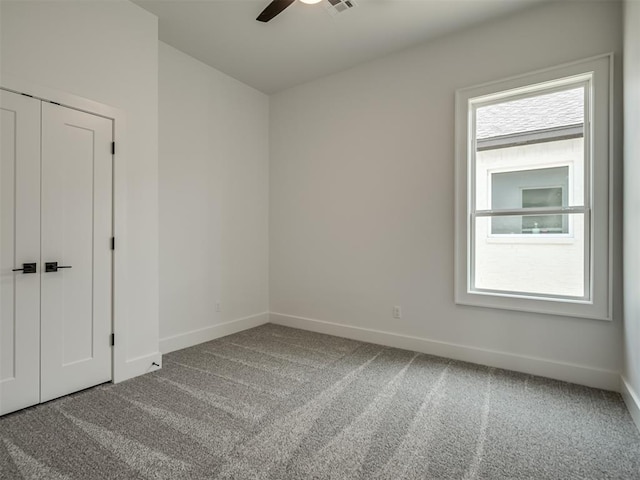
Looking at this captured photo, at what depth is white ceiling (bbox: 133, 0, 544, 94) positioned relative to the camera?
2.86 m

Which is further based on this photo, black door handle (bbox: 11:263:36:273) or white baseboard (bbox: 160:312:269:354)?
white baseboard (bbox: 160:312:269:354)

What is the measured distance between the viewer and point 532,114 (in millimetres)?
2990

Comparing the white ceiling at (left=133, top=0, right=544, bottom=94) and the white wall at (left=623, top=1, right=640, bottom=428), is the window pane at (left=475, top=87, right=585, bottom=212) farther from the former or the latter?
the white ceiling at (left=133, top=0, right=544, bottom=94)

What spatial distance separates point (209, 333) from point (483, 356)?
2983 millimetres

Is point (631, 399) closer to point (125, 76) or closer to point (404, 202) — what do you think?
point (404, 202)

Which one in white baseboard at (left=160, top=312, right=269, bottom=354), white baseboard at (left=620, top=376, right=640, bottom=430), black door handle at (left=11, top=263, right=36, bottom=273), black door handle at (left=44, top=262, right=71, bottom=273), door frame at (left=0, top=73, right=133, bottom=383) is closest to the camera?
white baseboard at (left=620, top=376, right=640, bottom=430)

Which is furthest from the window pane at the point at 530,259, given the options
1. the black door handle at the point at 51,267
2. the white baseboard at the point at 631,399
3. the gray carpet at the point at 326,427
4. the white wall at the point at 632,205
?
the black door handle at the point at 51,267

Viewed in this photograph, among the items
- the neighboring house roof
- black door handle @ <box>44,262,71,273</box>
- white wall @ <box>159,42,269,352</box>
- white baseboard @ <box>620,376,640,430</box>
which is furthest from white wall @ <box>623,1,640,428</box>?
black door handle @ <box>44,262,71,273</box>

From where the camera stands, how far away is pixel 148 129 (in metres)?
2.96

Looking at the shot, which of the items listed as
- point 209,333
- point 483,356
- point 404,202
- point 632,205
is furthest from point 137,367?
point 632,205

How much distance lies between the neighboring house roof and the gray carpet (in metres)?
2.26

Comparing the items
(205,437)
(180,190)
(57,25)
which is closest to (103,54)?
(57,25)

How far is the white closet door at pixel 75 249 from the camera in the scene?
237cm

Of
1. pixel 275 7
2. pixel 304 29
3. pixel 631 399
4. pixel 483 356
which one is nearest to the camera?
pixel 631 399
